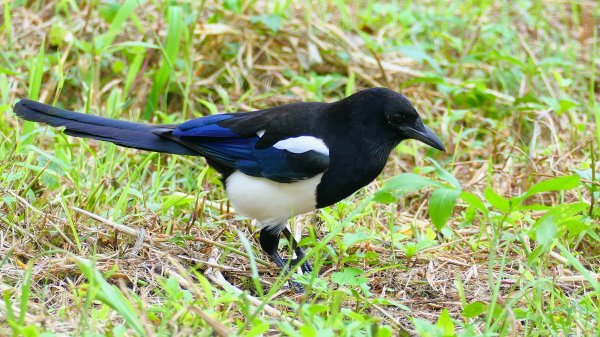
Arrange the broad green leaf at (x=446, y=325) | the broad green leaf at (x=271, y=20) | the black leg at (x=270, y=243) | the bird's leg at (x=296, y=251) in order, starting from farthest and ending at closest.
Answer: the broad green leaf at (x=271, y=20), the bird's leg at (x=296, y=251), the black leg at (x=270, y=243), the broad green leaf at (x=446, y=325)

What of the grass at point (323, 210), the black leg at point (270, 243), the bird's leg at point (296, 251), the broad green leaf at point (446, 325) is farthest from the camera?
the bird's leg at point (296, 251)

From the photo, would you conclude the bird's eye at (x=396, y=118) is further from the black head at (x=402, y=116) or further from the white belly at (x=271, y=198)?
the white belly at (x=271, y=198)

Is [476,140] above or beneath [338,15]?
beneath

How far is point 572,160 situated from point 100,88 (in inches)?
92.5

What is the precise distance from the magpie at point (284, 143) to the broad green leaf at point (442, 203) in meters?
0.61

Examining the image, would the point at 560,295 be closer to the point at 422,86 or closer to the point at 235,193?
the point at 235,193

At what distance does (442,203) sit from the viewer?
8.19 ft

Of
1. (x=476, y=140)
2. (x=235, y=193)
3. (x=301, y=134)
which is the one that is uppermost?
(x=301, y=134)

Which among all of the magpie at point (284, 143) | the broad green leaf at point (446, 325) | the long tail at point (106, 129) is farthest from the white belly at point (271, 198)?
the broad green leaf at point (446, 325)

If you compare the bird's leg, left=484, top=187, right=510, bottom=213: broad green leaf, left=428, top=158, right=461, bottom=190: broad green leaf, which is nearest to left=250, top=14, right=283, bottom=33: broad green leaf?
the bird's leg

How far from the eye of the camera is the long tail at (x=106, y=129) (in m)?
3.33

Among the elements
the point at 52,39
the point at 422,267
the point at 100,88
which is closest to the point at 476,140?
the point at 422,267

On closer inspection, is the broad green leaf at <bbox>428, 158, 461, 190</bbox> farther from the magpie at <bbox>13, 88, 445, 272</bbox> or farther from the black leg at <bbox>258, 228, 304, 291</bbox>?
the black leg at <bbox>258, 228, 304, 291</bbox>

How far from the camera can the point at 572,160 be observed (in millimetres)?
4105
